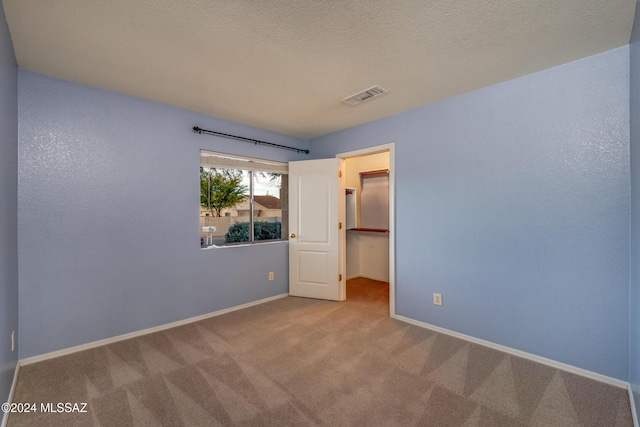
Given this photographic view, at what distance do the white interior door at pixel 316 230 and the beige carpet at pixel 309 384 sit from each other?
111 centimetres

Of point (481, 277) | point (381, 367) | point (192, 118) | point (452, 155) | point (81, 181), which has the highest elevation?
point (192, 118)

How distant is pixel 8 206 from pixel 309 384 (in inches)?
96.0

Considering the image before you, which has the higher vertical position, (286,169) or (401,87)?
(401,87)

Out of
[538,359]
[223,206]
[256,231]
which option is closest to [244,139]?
[223,206]

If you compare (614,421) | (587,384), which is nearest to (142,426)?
(614,421)

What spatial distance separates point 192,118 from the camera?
125 inches

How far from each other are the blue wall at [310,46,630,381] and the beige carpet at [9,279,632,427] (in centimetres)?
34

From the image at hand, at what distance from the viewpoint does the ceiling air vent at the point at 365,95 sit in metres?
2.60

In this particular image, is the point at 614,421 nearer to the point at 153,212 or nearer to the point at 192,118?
the point at 153,212

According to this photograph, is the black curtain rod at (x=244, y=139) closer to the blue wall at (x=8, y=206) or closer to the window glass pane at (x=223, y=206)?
the window glass pane at (x=223, y=206)

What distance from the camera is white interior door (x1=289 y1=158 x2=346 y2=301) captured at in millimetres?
3852

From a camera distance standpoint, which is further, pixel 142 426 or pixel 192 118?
pixel 192 118

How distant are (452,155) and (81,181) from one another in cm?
356

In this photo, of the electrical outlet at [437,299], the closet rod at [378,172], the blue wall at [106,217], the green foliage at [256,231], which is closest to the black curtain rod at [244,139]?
the blue wall at [106,217]
